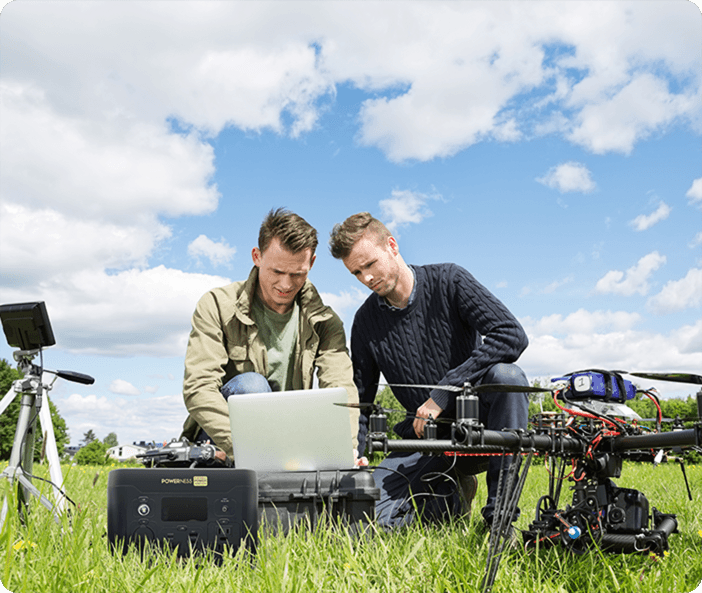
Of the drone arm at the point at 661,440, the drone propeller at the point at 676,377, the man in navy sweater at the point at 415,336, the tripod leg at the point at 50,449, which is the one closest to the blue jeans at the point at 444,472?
the man in navy sweater at the point at 415,336

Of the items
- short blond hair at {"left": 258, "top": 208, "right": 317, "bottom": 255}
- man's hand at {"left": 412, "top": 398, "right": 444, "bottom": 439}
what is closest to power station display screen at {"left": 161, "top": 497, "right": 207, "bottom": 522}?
man's hand at {"left": 412, "top": 398, "right": 444, "bottom": 439}

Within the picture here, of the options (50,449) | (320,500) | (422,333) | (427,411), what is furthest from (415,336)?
(50,449)

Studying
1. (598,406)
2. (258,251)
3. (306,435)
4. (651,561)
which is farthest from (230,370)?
(651,561)

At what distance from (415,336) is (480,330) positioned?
0.47 meters

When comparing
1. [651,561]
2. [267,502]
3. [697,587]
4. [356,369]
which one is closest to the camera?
[697,587]

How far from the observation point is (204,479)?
8.51 ft

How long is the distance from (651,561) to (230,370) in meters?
2.36

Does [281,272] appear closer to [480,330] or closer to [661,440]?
[480,330]

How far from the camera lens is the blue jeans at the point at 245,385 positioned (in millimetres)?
3332

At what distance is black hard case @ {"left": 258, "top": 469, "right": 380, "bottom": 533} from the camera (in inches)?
110

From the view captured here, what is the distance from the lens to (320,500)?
279cm

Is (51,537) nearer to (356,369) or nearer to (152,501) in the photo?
(152,501)

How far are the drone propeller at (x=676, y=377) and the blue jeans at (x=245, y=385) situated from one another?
1917mm

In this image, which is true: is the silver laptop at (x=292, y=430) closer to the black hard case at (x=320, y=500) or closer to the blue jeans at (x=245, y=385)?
the black hard case at (x=320, y=500)
